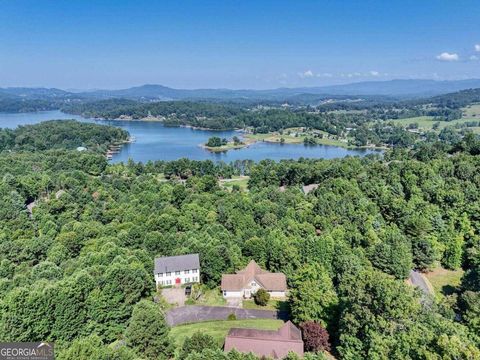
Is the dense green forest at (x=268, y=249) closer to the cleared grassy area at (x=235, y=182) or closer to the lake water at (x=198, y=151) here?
the cleared grassy area at (x=235, y=182)

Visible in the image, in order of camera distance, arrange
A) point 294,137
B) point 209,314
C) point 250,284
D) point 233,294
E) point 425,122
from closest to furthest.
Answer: point 209,314
point 233,294
point 250,284
point 294,137
point 425,122

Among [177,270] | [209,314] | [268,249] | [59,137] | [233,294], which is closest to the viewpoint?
[209,314]

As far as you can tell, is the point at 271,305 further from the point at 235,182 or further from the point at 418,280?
the point at 235,182

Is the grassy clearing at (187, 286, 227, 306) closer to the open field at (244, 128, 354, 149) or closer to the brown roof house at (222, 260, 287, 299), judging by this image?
the brown roof house at (222, 260, 287, 299)

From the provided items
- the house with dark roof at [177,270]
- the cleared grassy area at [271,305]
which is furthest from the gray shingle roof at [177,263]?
the cleared grassy area at [271,305]

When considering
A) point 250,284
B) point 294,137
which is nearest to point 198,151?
point 294,137

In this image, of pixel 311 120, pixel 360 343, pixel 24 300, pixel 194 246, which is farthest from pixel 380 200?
pixel 311 120
